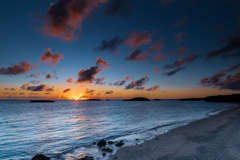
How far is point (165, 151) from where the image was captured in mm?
12250

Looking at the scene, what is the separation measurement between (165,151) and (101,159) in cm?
602

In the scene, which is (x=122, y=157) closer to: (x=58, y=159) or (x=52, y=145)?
(x=58, y=159)

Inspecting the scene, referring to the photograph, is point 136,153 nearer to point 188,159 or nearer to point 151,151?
point 151,151

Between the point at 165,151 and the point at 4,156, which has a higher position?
the point at 165,151

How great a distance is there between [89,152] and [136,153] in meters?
5.38

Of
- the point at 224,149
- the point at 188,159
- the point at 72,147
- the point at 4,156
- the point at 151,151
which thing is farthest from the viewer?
the point at 72,147

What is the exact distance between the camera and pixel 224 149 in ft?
38.5

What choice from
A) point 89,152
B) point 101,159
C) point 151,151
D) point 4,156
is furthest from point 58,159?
point 151,151

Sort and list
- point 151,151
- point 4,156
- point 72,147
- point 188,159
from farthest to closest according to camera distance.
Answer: point 72,147, point 4,156, point 151,151, point 188,159

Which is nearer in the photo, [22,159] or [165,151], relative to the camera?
[165,151]

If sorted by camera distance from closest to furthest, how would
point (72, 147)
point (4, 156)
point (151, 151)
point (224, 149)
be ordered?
point (224, 149), point (151, 151), point (4, 156), point (72, 147)

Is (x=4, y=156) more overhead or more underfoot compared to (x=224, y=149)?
more underfoot

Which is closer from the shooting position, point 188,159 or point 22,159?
point 188,159

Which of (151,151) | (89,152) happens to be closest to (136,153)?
(151,151)
